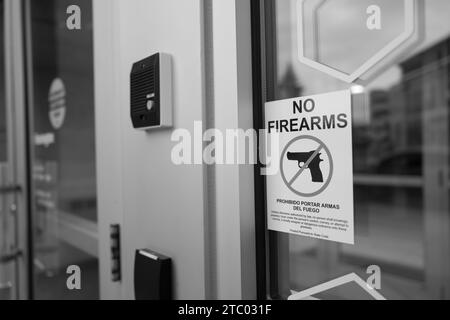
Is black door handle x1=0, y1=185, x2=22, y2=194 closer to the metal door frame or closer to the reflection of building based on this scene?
the metal door frame

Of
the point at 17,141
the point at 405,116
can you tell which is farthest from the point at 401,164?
the point at 17,141

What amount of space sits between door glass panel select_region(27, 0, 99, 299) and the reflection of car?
292 centimetres

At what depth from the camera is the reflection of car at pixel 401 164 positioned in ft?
10.9

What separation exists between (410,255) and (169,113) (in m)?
2.87

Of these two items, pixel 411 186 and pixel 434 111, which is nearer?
pixel 434 111

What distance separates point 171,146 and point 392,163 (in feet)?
10.6

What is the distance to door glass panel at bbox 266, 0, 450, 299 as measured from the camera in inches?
26.1

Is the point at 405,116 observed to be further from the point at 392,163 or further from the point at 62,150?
the point at 62,150

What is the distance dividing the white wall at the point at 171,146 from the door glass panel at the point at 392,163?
84mm

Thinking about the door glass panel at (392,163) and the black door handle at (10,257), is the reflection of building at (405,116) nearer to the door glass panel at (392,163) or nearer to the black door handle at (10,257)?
the door glass panel at (392,163)

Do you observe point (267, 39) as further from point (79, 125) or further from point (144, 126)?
point (79, 125)

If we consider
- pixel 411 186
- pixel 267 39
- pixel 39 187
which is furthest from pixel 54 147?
pixel 411 186

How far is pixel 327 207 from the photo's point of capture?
611mm

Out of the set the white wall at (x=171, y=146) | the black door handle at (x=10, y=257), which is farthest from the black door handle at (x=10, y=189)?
the white wall at (x=171, y=146)
